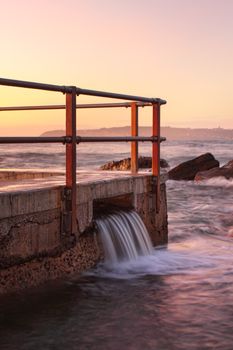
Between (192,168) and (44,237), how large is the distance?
19244 millimetres

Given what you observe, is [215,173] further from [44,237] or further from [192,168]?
[44,237]

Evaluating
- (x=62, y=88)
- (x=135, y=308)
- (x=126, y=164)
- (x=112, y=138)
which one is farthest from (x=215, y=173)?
(x=135, y=308)

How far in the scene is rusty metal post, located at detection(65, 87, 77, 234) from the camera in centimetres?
532

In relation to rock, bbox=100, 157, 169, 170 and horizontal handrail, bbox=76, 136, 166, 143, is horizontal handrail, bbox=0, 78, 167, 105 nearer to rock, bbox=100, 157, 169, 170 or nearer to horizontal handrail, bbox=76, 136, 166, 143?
horizontal handrail, bbox=76, 136, 166, 143

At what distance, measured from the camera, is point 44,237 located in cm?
522

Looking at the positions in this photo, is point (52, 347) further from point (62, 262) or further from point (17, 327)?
point (62, 262)

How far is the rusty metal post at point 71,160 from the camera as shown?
17.5ft

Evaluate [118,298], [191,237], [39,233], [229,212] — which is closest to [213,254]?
[191,237]

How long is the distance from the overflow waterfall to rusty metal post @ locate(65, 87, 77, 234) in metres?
0.78

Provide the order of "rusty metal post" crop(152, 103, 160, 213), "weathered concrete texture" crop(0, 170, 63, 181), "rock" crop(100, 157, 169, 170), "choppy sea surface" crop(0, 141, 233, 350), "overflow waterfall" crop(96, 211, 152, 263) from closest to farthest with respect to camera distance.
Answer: "choppy sea surface" crop(0, 141, 233, 350) → "overflow waterfall" crop(96, 211, 152, 263) → "rusty metal post" crop(152, 103, 160, 213) → "weathered concrete texture" crop(0, 170, 63, 181) → "rock" crop(100, 157, 169, 170)

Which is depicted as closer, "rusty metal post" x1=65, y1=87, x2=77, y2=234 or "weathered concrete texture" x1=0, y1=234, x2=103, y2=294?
"weathered concrete texture" x1=0, y1=234, x2=103, y2=294

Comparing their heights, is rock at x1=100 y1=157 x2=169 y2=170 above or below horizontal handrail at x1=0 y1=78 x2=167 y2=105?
below

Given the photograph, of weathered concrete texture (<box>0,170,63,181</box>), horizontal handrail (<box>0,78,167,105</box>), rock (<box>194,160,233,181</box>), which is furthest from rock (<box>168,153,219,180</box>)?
horizontal handrail (<box>0,78,167,105</box>)

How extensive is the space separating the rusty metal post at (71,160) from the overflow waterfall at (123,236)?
78cm
